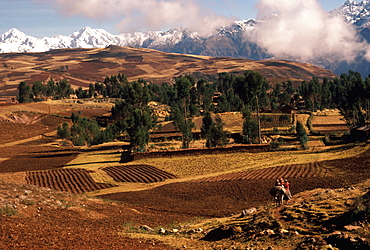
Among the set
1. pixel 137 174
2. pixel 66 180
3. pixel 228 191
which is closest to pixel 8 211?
A: pixel 228 191

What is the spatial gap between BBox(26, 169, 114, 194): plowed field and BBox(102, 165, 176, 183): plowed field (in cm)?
361

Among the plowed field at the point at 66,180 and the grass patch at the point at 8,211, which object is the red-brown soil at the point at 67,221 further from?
the plowed field at the point at 66,180

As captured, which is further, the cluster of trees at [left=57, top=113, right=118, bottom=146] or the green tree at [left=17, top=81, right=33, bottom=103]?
the green tree at [left=17, top=81, right=33, bottom=103]

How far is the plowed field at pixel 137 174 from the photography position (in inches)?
2108

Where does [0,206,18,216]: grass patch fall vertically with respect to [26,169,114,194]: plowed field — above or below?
above

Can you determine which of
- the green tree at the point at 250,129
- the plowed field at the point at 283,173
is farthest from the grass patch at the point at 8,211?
the green tree at the point at 250,129

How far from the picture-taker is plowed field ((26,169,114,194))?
4912 cm

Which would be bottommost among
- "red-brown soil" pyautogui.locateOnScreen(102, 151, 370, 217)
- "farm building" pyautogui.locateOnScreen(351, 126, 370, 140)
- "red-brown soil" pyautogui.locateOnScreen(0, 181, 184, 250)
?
"red-brown soil" pyautogui.locateOnScreen(102, 151, 370, 217)

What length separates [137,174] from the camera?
5719 cm

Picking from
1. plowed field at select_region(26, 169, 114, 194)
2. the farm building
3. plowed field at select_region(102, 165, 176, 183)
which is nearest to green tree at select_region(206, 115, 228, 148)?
plowed field at select_region(102, 165, 176, 183)

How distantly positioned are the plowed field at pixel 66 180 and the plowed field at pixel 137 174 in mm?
3614

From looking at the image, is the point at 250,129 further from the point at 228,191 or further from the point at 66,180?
the point at 228,191

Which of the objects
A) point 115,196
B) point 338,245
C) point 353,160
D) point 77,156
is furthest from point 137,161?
point 338,245

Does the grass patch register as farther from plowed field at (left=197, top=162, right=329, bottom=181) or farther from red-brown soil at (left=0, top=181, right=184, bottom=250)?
plowed field at (left=197, top=162, right=329, bottom=181)
